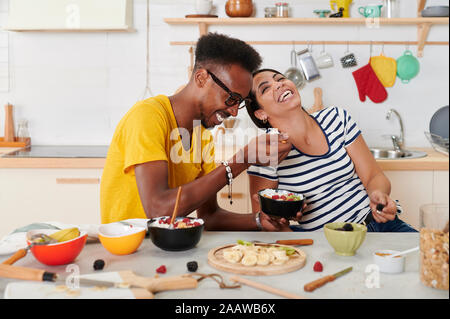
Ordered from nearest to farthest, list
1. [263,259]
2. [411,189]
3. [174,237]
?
[263,259] → [174,237] → [411,189]

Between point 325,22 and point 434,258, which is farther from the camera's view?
point 325,22

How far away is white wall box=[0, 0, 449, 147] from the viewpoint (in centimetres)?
309

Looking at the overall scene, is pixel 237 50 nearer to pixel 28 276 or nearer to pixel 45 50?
pixel 28 276

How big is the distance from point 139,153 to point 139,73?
1.87m

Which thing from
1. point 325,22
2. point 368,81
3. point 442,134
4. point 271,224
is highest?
point 325,22

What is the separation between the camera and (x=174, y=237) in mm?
1153

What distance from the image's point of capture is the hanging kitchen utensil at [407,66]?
Answer: 3025 mm

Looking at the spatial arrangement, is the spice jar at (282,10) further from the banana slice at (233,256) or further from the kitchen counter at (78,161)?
the banana slice at (233,256)

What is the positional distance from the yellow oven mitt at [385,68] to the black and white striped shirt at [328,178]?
4.34 feet

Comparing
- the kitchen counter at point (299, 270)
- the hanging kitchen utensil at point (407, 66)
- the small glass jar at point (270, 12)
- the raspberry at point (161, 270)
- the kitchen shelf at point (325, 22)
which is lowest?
the kitchen counter at point (299, 270)

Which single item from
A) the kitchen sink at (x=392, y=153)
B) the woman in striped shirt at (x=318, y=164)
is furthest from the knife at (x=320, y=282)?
the kitchen sink at (x=392, y=153)

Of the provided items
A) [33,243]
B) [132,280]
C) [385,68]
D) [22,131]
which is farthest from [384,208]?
[22,131]

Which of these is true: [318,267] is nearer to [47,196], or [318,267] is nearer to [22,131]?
[47,196]

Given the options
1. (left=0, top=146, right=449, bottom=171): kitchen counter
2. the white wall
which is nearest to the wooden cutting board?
(left=0, top=146, right=449, bottom=171): kitchen counter
